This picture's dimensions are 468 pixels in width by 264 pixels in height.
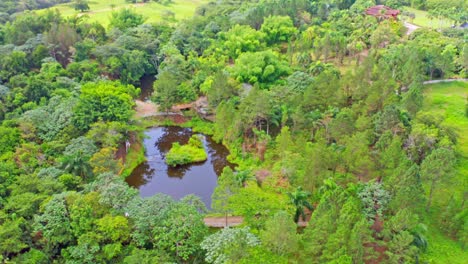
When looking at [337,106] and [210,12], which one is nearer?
[337,106]

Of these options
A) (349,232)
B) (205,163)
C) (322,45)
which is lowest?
(205,163)

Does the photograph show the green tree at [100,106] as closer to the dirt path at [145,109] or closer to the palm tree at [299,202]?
the dirt path at [145,109]

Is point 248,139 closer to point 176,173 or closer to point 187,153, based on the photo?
point 187,153

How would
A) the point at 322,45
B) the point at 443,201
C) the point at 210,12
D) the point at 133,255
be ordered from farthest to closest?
the point at 210,12 < the point at 322,45 < the point at 443,201 < the point at 133,255

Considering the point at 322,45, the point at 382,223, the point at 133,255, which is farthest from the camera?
the point at 322,45

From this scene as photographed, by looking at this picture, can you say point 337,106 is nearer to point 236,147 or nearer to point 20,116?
point 236,147

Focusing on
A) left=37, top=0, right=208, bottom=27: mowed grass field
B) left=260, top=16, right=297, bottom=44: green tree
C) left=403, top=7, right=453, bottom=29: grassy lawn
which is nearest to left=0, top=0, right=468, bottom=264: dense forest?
left=260, top=16, right=297, bottom=44: green tree

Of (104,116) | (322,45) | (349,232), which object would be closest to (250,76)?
(322,45)

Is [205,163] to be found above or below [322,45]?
below
